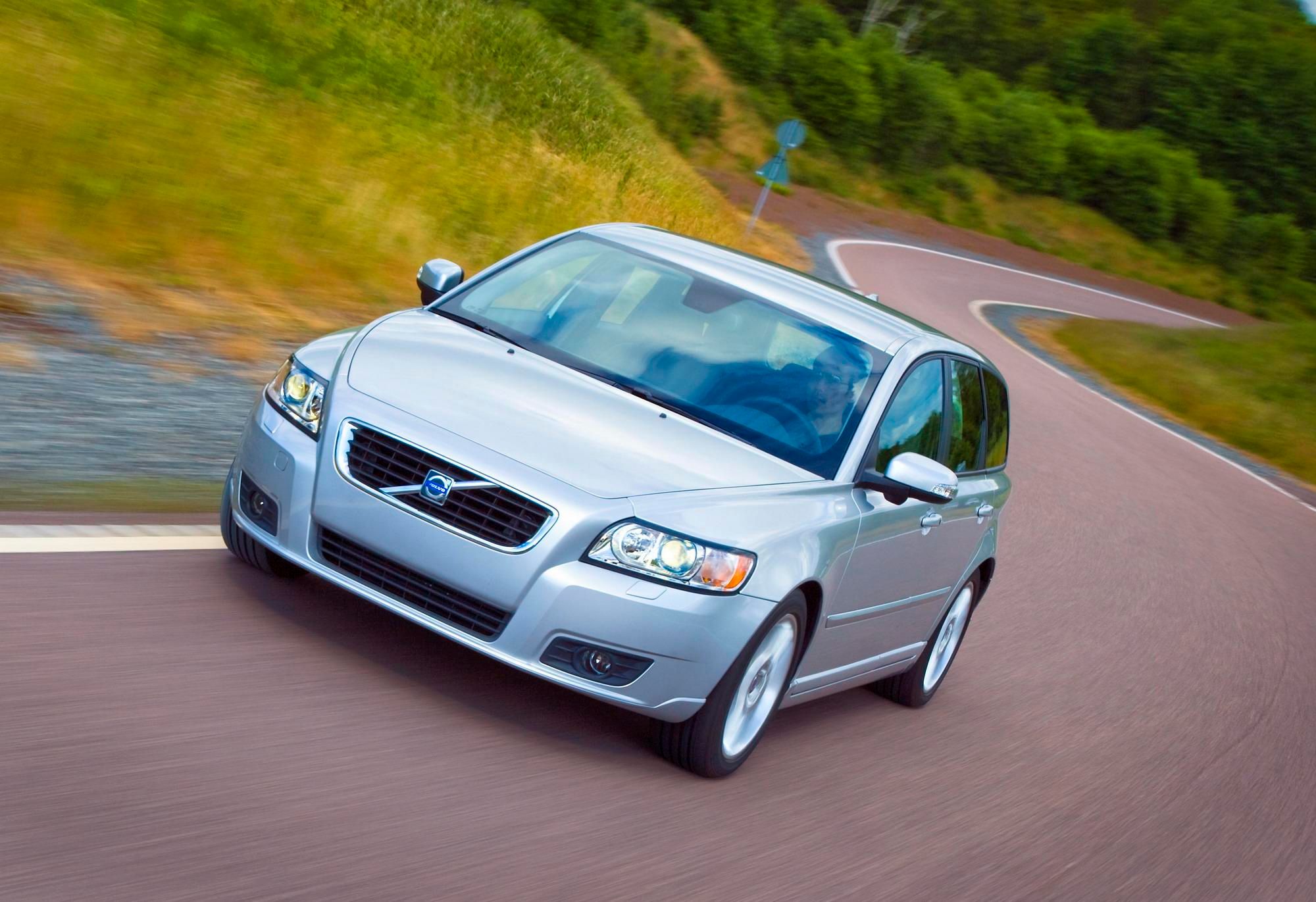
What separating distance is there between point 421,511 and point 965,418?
10.2 feet

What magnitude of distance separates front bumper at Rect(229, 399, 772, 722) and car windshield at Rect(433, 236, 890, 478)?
967 mm

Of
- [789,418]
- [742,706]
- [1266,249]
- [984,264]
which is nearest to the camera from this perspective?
[742,706]

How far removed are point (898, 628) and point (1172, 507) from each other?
11.2 metres

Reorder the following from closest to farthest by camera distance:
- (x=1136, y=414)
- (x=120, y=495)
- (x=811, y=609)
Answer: (x=811, y=609)
(x=120, y=495)
(x=1136, y=414)

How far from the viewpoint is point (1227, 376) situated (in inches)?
1270

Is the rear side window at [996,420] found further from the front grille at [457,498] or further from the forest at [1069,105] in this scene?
the forest at [1069,105]

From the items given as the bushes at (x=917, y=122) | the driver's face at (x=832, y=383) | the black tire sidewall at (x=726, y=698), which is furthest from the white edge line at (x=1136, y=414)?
the bushes at (x=917, y=122)

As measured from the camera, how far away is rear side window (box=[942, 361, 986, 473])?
7.11 meters

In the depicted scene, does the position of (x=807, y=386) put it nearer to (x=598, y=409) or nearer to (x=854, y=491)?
(x=854, y=491)

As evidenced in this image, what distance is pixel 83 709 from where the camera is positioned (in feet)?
14.6

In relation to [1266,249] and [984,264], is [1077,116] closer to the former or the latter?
[1266,249]

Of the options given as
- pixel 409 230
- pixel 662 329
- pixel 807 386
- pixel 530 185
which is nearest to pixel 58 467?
pixel 662 329

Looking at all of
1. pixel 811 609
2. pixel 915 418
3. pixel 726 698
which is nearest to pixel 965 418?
pixel 915 418

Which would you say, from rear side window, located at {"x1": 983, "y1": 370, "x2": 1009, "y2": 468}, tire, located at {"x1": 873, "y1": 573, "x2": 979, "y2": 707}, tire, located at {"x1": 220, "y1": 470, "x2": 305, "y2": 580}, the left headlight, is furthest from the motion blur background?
rear side window, located at {"x1": 983, "y1": 370, "x2": 1009, "y2": 468}
